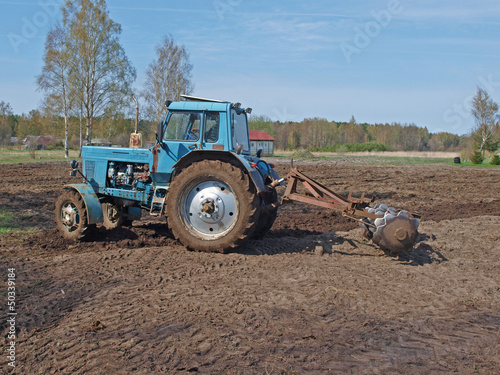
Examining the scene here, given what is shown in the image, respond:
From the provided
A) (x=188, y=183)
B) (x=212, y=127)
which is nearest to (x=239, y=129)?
(x=212, y=127)

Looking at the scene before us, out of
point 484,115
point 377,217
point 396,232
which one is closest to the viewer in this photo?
point 396,232

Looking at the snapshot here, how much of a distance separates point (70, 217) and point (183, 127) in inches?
99.2

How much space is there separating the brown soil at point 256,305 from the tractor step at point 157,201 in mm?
602

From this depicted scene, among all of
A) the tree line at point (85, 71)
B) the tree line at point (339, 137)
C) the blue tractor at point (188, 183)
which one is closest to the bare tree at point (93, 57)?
the tree line at point (85, 71)

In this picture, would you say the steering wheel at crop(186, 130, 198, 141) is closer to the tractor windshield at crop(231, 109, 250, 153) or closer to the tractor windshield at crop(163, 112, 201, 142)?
the tractor windshield at crop(163, 112, 201, 142)

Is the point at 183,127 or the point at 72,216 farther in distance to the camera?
the point at 72,216

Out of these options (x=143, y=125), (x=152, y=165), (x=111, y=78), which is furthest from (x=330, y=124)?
(x=152, y=165)

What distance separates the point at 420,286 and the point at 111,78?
31443 mm

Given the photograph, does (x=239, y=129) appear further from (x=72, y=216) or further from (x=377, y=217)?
(x=72, y=216)

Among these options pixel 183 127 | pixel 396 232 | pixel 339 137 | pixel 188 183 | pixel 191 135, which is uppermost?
pixel 339 137

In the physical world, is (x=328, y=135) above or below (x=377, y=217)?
above

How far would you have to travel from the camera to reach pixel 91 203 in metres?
7.48

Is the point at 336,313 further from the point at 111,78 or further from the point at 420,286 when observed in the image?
the point at 111,78

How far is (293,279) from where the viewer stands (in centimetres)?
570
